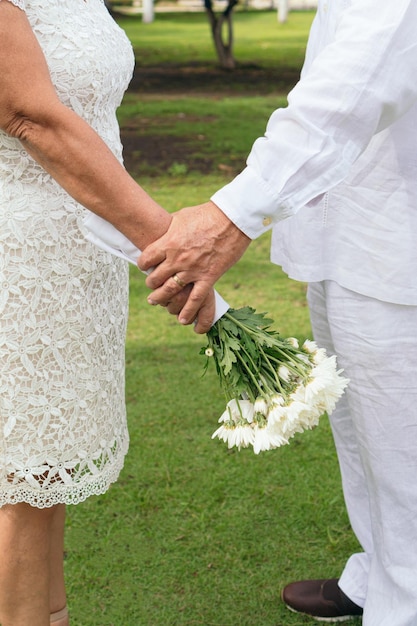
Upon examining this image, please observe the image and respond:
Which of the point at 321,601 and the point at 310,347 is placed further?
the point at 321,601

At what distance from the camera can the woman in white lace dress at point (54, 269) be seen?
2.30m

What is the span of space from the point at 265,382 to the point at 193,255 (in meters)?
0.37

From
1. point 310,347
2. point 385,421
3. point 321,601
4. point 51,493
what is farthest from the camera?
point 321,601

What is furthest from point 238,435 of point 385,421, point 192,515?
point 192,515

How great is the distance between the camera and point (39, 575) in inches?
105

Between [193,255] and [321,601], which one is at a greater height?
[193,255]

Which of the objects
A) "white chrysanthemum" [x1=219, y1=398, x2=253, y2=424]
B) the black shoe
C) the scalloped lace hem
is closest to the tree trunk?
the black shoe

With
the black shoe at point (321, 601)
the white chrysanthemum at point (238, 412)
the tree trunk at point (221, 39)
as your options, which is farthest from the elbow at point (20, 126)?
the tree trunk at point (221, 39)

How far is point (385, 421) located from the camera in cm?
273

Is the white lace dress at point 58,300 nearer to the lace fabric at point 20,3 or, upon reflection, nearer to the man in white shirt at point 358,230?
the lace fabric at point 20,3

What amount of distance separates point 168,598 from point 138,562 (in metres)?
0.25

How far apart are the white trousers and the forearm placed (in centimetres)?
62

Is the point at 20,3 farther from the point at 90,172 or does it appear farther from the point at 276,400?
the point at 276,400

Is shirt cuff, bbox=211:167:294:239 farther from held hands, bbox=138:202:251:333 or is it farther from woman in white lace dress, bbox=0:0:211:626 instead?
woman in white lace dress, bbox=0:0:211:626
